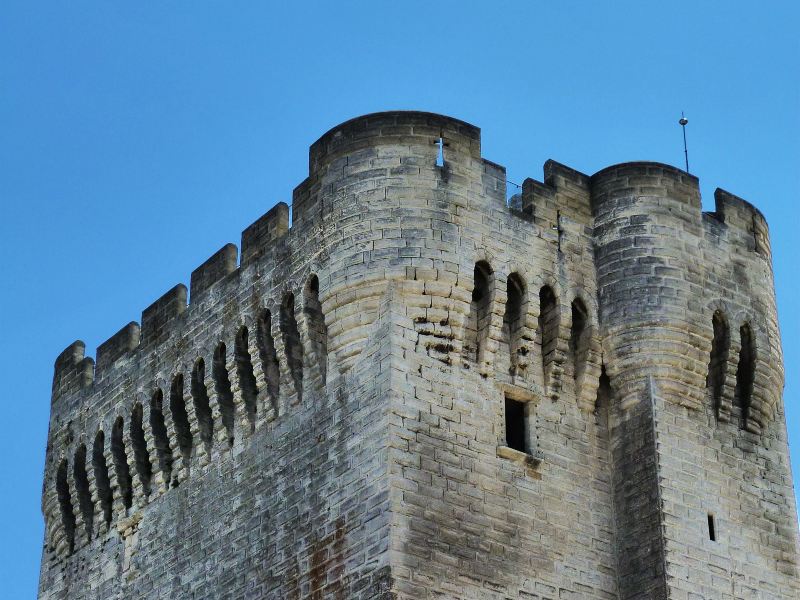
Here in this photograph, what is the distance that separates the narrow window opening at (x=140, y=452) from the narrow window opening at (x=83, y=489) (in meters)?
1.42

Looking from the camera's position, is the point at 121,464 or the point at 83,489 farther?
the point at 83,489

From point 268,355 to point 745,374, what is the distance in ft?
22.3

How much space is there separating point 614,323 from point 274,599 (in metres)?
6.06

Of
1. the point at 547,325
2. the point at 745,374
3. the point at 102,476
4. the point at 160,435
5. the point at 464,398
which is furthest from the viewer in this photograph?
the point at 102,476

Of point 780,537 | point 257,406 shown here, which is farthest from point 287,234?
point 780,537

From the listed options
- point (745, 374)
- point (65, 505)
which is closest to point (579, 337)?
point (745, 374)

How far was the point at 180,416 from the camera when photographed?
→ 2573 cm

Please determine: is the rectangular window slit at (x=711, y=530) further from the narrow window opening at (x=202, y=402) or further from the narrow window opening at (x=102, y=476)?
the narrow window opening at (x=102, y=476)

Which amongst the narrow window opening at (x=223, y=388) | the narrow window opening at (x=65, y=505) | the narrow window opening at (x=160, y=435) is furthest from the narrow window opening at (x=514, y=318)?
the narrow window opening at (x=65, y=505)

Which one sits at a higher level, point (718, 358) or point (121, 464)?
point (718, 358)

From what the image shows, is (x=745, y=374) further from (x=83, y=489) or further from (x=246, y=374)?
(x=83, y=489)

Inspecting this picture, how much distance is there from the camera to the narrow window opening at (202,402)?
25.1 meters

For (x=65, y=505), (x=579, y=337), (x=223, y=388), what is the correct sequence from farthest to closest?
(x=65, y=505), (x=223, y=388), (x=579, y=337)

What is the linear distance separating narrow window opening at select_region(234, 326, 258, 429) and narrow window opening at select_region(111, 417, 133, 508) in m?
3.16
